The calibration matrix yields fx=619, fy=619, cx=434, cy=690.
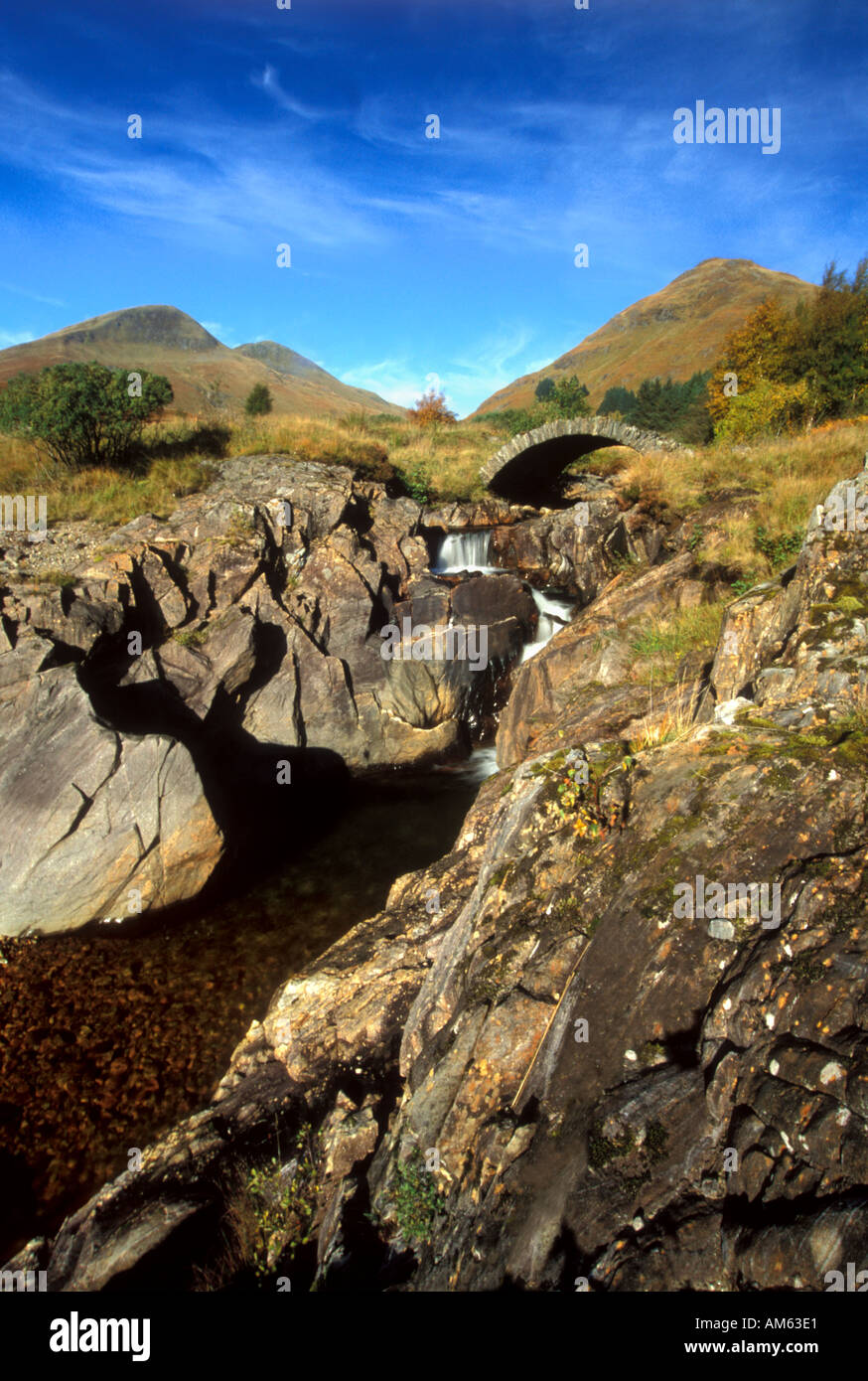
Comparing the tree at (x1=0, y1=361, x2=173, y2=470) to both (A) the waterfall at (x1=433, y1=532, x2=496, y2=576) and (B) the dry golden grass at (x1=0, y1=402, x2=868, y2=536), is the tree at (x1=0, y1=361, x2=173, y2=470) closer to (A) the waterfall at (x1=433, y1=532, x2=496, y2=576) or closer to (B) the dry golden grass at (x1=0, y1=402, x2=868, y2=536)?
(B) the dry golden grass at (x1=0, y1=402, x2=868, y2=536)

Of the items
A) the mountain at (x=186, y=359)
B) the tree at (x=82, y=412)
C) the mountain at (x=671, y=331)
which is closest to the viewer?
the tree at (x=82, y=412)

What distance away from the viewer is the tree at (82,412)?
1906 cm

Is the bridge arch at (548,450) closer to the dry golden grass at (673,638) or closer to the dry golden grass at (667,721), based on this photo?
the dry golden grass at (673,638)

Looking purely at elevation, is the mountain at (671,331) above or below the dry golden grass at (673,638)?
above

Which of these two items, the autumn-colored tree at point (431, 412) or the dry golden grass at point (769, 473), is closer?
the dry golden grass at point (769, 473)

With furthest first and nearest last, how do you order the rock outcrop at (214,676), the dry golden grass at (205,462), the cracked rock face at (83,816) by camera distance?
the dry golden grass at (205,462) → the rock outcrop at (214,676) → the cracked rock face at (83,816)

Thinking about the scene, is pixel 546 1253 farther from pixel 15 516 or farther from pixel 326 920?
pixel 15 516

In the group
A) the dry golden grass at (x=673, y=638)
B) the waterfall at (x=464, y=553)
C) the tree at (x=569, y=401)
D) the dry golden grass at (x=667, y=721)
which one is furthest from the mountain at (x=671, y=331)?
the dry golden grass at (x=667, y=721)

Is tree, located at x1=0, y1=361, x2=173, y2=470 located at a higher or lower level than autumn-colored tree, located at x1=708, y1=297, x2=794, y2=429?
lower

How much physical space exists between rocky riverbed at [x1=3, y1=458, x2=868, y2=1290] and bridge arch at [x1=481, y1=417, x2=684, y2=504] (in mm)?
13517

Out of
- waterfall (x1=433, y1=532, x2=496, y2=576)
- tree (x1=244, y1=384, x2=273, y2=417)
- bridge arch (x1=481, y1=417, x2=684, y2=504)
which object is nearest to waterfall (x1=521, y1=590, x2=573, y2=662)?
waterfall (x1=433, y1=532, x2=496, y2=576)

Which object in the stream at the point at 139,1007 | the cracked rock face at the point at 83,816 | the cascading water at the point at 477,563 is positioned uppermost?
the cascading water at the point at 477,563

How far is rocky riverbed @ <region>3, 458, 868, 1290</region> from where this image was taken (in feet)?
9.98

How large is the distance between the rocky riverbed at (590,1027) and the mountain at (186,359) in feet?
197
